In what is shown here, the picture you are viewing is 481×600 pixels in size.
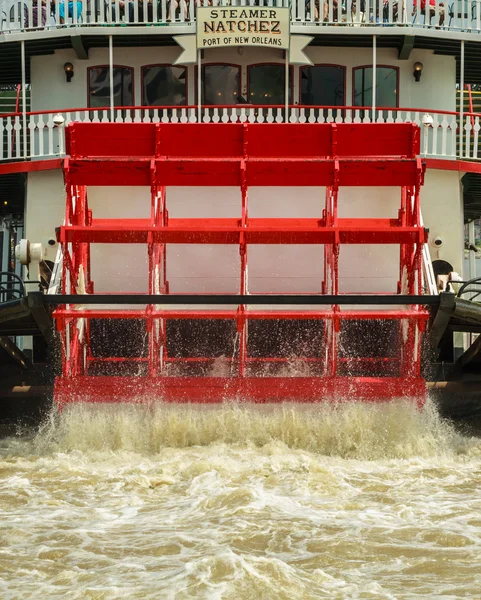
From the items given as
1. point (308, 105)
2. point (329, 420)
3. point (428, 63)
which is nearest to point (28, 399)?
point (329, 420)

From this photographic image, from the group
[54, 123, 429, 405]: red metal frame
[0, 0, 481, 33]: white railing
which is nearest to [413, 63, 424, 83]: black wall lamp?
[0, 0, 481, 33]: white railing

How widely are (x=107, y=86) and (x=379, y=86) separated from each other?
2.89 m

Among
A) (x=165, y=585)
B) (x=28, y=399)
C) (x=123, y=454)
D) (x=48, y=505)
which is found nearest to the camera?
(x=165, y=585)

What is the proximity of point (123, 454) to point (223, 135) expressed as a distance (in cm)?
326

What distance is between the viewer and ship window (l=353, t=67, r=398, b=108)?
491 inches

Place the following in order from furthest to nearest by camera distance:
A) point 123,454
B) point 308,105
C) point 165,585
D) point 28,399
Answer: point 308,105
point 28,399
point 123,454
point 165,585

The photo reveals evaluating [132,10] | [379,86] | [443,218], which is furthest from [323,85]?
[132,10]

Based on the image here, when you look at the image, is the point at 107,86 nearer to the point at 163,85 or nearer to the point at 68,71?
the point at 68,71

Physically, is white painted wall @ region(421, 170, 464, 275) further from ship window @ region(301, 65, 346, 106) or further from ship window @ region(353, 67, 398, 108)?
ship window @ region(301, 65, 346, 106)

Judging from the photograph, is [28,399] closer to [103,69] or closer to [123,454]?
[123,454]

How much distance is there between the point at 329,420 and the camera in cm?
948

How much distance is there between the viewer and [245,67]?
40.7 ft

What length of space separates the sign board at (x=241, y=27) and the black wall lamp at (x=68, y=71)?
5.17ft

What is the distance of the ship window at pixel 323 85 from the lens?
12.5 metres
